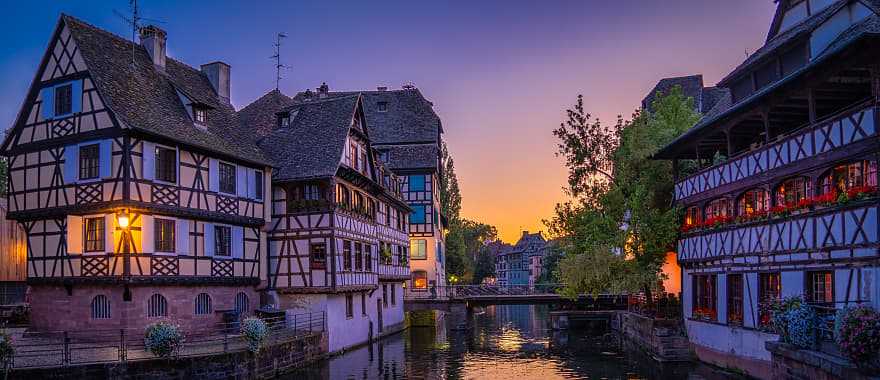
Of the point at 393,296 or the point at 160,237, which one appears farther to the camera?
the point at 393,296

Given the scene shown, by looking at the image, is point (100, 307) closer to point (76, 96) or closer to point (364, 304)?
point (76, 96)

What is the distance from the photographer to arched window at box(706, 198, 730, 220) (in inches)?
1131

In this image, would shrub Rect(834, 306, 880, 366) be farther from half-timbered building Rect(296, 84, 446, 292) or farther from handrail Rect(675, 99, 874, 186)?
half-timbered building Rect(296, 84, 446, 292)

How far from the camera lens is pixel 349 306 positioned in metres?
37.2

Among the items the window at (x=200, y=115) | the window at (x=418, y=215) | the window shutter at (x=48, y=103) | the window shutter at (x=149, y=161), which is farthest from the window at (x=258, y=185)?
the window at (x=418, y=215)

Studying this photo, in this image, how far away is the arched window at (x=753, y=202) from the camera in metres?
25.7

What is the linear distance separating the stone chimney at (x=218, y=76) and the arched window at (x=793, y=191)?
24.6 meters

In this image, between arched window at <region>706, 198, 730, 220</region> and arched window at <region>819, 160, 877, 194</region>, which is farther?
arched window at <region>706, 198, 730, 220</region>

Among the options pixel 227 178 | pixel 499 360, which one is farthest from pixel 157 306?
pixel 499 360

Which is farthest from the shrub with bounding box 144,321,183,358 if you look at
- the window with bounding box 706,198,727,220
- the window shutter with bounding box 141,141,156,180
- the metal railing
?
the window with bounding box 706,198,727,220

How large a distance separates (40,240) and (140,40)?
9753 mm

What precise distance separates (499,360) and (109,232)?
1650cm

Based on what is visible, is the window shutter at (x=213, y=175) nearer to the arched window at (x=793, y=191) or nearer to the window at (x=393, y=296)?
the window at (x=393, y=296)

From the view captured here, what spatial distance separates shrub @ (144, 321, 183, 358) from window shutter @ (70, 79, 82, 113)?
30.6ft
